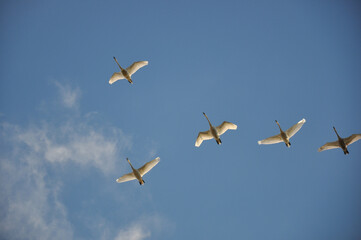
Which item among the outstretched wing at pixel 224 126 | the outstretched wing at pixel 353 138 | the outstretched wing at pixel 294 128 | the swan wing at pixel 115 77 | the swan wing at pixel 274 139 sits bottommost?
the outstretched wing at pixel 353 138

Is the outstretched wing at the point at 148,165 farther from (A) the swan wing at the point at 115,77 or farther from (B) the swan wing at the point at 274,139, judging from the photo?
(A) the swan wing at the point at 115,77

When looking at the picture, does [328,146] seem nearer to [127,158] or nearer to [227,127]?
[227,127]

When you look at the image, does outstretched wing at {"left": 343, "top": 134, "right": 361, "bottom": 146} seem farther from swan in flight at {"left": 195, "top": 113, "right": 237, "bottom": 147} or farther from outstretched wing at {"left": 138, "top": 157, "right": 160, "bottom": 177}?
outstretched wing at {"left": 138, "top": 157, "right": 160, "bottom": 177}

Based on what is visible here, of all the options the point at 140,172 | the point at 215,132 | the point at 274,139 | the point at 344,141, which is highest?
the point at 140,172

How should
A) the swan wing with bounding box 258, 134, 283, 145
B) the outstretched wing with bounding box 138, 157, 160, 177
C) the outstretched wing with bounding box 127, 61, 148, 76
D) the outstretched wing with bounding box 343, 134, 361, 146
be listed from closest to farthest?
the outstretched wing with bounding box 343, 134, 361, 146 < the outstretched wing with bounding box 138, 157, 160, 177 < the swan wing with bounding box 258, 134, 283, 145 < the outstretched wing with bounding box 127, 61, 148, 76

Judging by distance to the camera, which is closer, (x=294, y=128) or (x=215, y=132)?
(x=294, y=128)

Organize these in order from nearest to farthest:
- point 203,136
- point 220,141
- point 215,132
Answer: point 215,132, point 220,141, point 203,136

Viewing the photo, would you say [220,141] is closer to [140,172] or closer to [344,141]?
[140,172]

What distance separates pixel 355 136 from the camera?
4944cm

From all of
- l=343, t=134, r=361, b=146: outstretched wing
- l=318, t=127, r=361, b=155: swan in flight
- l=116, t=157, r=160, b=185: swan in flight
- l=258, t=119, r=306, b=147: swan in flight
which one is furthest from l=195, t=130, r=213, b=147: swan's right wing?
l=343, t=134, r=361, b=146: outstretched wing

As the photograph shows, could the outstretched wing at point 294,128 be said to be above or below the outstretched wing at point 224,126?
below

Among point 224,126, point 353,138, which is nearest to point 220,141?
point 224,126

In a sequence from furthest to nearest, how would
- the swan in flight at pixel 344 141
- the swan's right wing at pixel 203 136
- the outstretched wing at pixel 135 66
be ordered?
the outstretched wing at pixel 135 66, the swan's right wing at pixel 203 136, the swan in flight at pixel 344 141

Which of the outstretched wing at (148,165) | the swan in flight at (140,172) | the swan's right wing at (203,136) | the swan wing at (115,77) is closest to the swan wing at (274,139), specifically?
the swan's right wing at (203,136)
